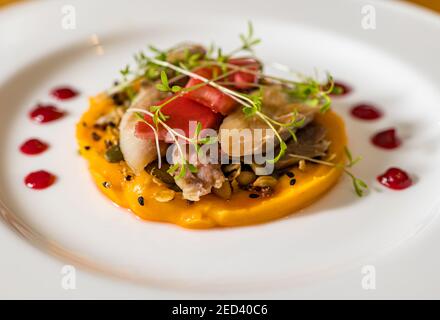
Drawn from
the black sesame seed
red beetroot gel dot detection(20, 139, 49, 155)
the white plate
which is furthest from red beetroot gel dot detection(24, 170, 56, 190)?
the black sesame seed

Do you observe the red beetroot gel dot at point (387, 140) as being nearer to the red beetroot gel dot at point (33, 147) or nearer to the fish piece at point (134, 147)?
the fish piece at point (134, 147)

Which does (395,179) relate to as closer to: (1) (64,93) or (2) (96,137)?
(2) (96,137)

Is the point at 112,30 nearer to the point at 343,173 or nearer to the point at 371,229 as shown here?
the point at 343,173

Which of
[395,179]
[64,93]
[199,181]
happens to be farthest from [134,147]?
[395,179]

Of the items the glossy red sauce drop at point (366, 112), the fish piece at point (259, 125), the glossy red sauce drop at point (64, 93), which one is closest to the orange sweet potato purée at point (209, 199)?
the fish piece at point (259, 125)

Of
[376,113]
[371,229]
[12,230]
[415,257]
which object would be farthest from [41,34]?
[415,257]
